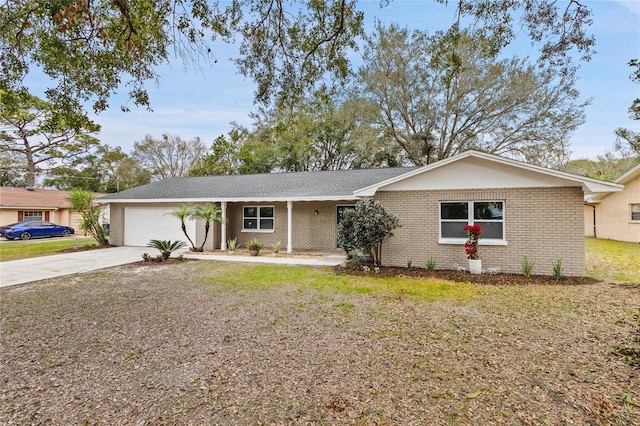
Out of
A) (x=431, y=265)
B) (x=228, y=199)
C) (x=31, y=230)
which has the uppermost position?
(x=228, y=199)

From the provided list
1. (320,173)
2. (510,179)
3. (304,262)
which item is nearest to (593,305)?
(510,179)

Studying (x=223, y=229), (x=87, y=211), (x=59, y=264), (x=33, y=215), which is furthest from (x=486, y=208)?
(x=33, y=215)

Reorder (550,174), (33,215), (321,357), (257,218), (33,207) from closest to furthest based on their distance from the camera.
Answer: (321,357) < (550,174) < (257,218) < (33,207) < (33,215)

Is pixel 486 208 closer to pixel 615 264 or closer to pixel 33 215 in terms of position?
pixel 615 264

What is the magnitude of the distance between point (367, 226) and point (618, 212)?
1827cm

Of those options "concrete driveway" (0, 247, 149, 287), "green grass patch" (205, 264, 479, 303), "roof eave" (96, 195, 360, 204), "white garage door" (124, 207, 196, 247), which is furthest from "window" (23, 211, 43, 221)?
"green grass patch" (205, 264, 479, 303)

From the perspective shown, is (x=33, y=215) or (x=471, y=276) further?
(x=33, y=215)

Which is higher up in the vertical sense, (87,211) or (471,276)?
(87,211)

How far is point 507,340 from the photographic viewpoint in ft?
14.4

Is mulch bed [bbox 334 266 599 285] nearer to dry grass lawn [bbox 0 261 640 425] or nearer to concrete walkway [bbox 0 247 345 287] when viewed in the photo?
dry grass lawn [bbox 0 261 640 425]

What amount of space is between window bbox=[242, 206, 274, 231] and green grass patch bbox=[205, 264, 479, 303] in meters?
5.76

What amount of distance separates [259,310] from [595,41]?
7725 mm

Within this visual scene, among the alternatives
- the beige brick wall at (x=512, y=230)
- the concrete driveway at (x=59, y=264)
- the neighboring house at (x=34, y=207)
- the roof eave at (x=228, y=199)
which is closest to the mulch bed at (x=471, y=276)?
the beige brick wall at (x=512, y=230)

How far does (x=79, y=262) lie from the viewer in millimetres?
11625
